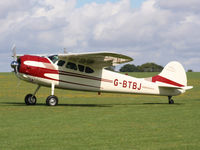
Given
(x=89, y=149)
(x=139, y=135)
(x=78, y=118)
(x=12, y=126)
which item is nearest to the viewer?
(x=89, y=149)

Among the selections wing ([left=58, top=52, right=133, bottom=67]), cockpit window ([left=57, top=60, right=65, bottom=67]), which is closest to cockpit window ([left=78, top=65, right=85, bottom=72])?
wing ([left=58, top=52, right=133, bottom=67])

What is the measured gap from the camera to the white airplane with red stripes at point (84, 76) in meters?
17.0

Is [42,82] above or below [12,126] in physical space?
above

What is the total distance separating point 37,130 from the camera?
30.9ft

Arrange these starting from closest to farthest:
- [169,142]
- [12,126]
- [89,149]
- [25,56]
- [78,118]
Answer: [89,149] < [169,142] < [12,126] < [78,118] < [25,56]

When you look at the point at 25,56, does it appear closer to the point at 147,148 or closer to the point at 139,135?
the point at 139,135

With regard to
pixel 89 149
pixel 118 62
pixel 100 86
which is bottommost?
pixel 89 149

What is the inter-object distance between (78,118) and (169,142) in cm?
461

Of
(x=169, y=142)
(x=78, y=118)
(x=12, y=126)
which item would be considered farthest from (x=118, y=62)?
(x=169, y=142)

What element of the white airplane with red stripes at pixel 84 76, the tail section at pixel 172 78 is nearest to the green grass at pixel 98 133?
the white airplane with red stripes at pixel 84 76

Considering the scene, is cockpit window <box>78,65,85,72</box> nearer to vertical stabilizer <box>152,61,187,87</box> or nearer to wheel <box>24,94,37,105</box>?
wheel <box>24,94,37,105</box>

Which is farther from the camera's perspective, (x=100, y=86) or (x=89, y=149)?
(x=100, y=86)

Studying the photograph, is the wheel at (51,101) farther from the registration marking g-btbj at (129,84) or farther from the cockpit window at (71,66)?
the registration marking g-btbj at (129,84)

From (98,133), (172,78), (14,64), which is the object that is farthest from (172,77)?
(98,133)
